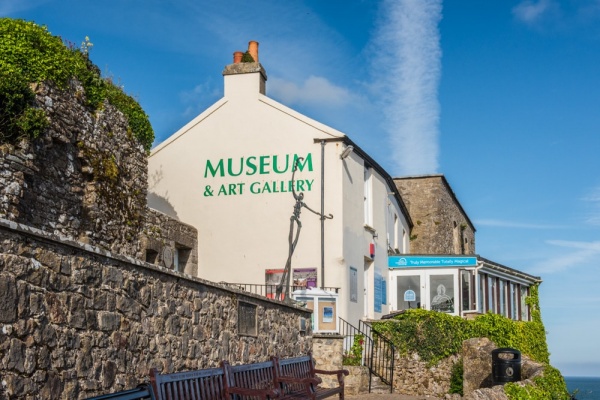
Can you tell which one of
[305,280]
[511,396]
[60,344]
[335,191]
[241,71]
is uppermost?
[241,71]

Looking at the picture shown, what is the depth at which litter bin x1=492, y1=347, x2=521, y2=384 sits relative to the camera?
1611 centimetres

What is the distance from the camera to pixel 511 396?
12680 millimetres

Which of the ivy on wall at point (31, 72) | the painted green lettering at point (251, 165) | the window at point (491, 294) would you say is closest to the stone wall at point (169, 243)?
the painted green lettering at point (251, 165)

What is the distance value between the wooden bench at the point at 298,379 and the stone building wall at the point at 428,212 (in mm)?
20995

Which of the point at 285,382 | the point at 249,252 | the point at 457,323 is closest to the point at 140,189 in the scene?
the point at 285,382

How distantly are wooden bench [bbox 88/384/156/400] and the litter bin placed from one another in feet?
35.5

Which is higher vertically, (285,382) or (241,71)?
(241,71)

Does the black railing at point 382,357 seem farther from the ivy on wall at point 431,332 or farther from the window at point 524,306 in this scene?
the window at point 524,306

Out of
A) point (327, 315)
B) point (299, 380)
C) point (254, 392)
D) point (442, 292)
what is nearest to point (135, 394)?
point (254, 392)

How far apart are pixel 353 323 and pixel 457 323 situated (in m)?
2.91

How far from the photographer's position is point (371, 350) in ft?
70.1

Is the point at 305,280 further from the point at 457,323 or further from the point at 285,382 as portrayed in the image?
the point at 285,382

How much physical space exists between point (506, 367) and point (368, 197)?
30.8 ft

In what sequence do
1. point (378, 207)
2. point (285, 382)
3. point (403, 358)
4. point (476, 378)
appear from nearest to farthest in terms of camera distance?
point (285, 382), point (476, 378), point (403, 358), point (378, 207)
